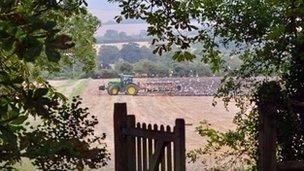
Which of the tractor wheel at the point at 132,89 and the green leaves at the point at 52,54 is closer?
the green leaves at the point at 52,54

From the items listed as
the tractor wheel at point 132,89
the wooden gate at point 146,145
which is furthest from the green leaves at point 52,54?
the tractor wheel at point 132,89

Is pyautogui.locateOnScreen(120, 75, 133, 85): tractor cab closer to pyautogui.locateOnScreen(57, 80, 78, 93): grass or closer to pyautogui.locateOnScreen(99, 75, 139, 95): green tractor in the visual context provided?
pyautogui.locateOnScreen(99, 75, 139, 95): green tractor

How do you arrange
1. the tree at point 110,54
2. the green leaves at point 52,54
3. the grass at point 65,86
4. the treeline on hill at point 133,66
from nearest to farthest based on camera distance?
the green leaves at point 52,54 → the grass at point 65,86 → the treeline on hill at point 133,66 → the tree at point 110,54

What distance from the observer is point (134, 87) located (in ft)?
53.1

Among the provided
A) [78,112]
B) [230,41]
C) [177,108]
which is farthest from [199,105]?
[78,112]

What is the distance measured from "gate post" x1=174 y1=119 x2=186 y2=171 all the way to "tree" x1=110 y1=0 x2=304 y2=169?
1.82 ft

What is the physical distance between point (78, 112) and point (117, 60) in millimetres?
16593

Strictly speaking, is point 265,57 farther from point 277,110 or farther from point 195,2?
point 277,110

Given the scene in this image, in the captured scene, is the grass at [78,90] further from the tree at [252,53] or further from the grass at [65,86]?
the tree at [252,53]

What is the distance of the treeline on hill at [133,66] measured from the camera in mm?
10555

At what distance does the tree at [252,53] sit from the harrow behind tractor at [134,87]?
9378mm

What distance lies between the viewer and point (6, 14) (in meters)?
1.43

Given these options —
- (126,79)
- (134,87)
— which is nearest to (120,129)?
(134,87)

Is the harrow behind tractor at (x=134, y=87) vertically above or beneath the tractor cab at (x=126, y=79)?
beneath
